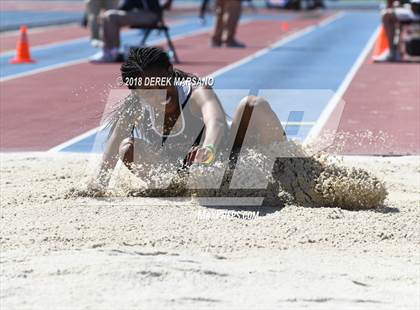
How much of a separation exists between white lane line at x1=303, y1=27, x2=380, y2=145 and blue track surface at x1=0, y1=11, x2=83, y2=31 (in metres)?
9.96

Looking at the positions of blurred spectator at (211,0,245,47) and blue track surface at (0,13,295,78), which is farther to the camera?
blurred spectator at (211,0,245,47)

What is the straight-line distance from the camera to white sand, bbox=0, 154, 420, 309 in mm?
4656

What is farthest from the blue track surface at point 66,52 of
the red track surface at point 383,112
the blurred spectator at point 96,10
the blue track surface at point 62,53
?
the red track surface at point 383,112

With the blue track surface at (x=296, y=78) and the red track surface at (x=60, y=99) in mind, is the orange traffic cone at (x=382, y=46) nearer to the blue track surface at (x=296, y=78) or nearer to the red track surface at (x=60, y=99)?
the blue track surface at (x=296, y=78)

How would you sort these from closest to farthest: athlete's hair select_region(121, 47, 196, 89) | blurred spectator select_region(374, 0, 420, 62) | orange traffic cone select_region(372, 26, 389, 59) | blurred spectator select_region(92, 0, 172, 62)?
athlete's hair select_region(121, 47, 196, 89) → blurred spectator select_region(374, 0, 420, 62) → blurred spectator select_region(92, 0, 172, 62) → orange traffic cone select_region(372, 26, 389, 59)

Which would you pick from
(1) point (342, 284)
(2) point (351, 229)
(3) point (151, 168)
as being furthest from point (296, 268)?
(3) point (151, 168)

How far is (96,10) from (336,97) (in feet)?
27.7

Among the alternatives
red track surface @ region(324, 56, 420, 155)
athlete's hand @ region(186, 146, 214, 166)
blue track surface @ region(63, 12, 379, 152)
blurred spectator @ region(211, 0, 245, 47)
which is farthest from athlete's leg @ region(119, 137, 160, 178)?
blurred spectator @ region(211, 0, 245, 47)

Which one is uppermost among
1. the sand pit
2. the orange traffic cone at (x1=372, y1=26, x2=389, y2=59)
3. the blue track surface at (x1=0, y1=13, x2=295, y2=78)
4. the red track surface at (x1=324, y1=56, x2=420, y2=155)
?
the sand pit

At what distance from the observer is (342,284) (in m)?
4.91

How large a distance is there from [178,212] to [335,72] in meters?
10.5

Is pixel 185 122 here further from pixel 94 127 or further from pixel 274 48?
pixel 274 48

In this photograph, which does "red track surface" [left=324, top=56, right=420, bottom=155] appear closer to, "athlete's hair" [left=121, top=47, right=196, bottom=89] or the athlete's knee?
the athlete's knee

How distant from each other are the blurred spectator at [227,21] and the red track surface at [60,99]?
0.36 meters
